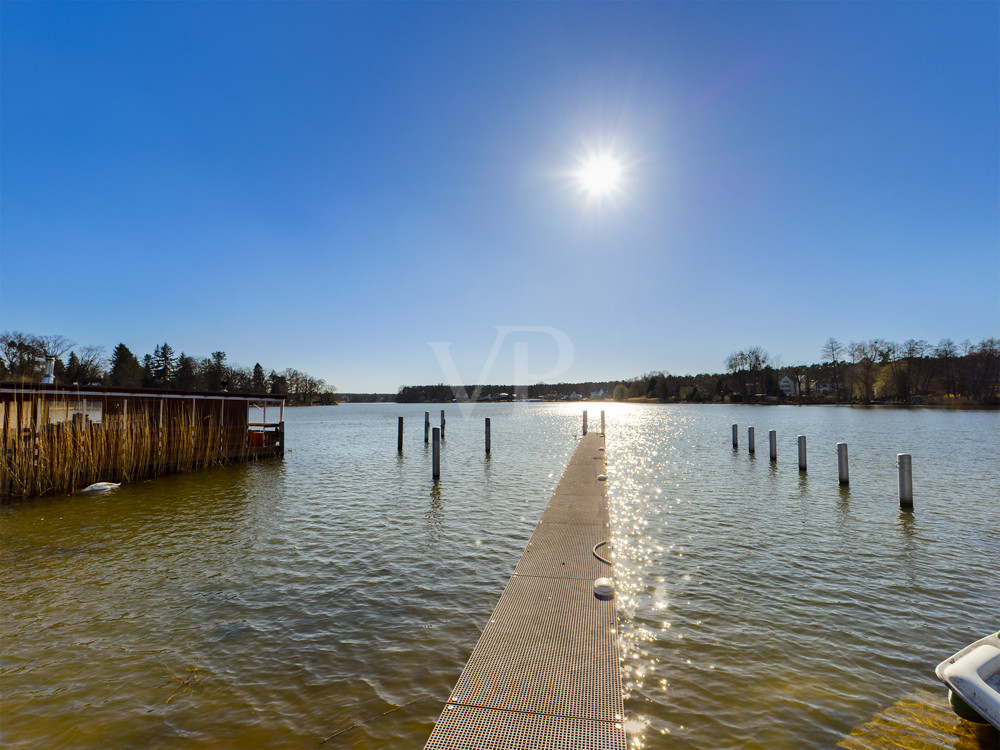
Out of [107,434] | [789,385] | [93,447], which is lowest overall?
[93,447]

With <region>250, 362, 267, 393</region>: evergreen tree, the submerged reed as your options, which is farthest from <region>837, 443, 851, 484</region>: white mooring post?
<region>250, 362, 267, 393</region>: evergreen tree

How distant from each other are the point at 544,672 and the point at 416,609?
283 cm

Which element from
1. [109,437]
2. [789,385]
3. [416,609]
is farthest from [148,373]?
[789,385]

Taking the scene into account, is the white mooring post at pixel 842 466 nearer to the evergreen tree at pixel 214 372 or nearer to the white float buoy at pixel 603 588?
the white float buoy at pixel 603 588

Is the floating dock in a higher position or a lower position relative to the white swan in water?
higher

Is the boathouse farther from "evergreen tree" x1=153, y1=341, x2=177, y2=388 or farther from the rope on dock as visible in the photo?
"evergreen tree" x1=153, y1=341, x2=177, y2=388

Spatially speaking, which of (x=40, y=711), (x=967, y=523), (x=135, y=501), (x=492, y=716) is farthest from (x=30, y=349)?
(x=967, y=523)

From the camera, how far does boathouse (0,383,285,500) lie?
13805 millimetres

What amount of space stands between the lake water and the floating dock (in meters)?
0.48

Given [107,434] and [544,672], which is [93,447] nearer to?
[107,434]

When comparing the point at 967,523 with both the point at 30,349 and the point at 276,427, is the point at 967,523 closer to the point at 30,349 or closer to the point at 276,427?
the point at 276,427

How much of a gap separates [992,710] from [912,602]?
12.4 ft

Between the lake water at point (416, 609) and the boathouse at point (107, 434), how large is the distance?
1451 mm

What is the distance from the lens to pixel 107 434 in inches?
625
